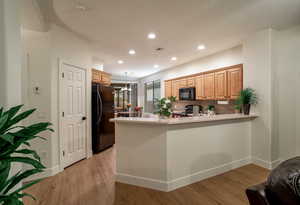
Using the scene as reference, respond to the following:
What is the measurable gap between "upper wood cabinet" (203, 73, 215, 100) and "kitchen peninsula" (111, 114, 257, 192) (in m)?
1.69

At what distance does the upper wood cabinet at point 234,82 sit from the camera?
3645 mm

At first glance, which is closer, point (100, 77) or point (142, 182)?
point (142, 182)

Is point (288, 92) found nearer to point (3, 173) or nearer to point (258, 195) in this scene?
point (258, 195)

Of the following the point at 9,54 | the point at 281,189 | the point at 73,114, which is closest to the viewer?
the point at 281,189

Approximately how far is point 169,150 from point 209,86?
9.72ft

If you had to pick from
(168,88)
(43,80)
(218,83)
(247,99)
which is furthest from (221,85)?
(43,80)

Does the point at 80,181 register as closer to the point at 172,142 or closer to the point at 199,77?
the point at 172,142

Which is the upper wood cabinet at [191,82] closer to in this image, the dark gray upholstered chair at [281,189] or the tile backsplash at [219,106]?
the tile backsplash at [219,106]

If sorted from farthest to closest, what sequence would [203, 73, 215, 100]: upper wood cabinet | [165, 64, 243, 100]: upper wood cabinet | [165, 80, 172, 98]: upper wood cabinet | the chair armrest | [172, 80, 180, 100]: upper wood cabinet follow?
1. [165, 80, 172, 98]: upper wood cabinet
2. [172, 80, 180, 100]: upper wood cabinet
3. [203, 73, 215, 100]: upper wood cabinet
4. [165, 64, 243, 100]: upper wood cabinet
5. the chair armrest

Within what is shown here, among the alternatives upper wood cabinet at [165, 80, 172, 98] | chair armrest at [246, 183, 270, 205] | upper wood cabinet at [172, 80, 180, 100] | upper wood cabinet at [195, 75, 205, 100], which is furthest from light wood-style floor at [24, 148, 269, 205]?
upper wood cabinet at [165, 80, 172, 98]

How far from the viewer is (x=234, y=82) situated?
12.5 feet

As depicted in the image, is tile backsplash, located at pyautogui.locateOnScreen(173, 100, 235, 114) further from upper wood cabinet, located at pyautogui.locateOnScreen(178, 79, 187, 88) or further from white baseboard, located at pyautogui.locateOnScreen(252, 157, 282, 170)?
white baseboard, located at pyautogui.locateOnScreen(252, 157, 282, 170)

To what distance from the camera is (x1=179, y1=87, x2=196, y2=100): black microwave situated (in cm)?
512

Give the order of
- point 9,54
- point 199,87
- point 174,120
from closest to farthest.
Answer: point 9,54
point 174,120
point 199,87
